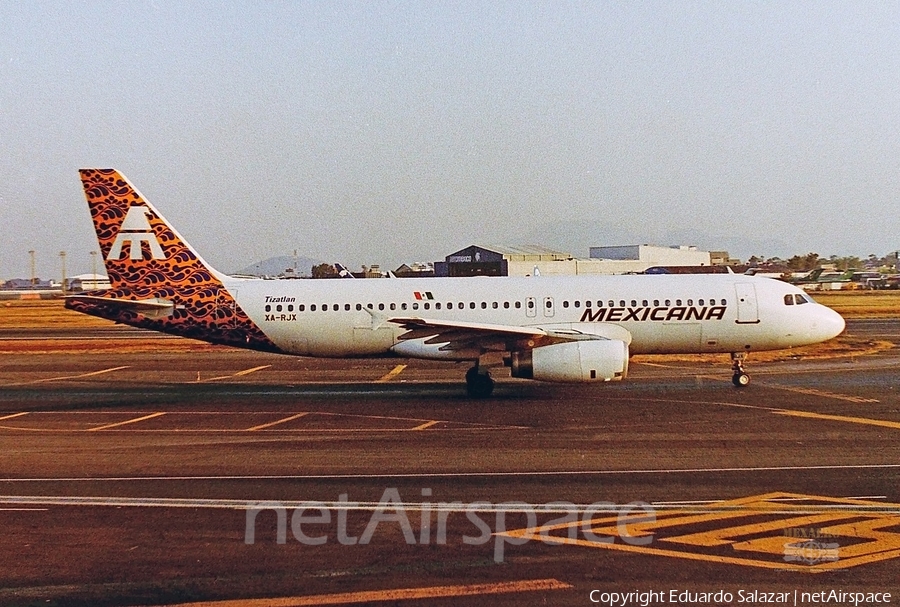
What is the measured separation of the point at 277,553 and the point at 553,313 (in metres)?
16.4

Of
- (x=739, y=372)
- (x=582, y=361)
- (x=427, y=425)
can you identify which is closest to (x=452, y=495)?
(x=427, y=425)

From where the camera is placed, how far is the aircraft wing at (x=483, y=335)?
23500mm

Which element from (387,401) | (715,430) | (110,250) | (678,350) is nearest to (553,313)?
(678,350)

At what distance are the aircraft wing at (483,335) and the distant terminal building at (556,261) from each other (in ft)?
171

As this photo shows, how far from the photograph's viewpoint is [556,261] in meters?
103

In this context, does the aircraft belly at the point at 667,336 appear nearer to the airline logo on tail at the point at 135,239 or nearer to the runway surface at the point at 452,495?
the runway surface at the point at 452,495

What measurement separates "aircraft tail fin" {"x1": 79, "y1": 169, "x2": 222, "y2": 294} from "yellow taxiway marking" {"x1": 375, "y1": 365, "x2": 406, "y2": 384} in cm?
722

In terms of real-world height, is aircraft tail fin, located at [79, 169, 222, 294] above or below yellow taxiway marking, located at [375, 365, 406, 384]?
above

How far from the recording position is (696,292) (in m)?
25.8

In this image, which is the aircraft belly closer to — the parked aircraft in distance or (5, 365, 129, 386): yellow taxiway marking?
the parked aircraft in distance

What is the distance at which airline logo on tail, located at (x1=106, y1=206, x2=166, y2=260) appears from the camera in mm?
26547

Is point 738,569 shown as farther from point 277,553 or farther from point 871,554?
point 277,553

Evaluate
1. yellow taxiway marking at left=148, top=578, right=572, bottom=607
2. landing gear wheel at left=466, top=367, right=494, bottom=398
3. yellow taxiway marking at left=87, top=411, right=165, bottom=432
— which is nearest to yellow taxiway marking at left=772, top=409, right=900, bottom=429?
landing gear wheel at left=466, top=367, right=494, bottom=398

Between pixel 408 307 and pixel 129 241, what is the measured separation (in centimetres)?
938
